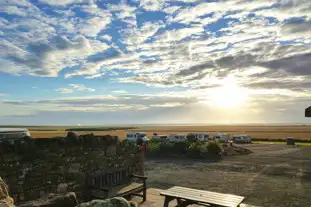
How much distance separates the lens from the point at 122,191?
311 inches

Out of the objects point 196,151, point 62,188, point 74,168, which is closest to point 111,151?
point 74,168

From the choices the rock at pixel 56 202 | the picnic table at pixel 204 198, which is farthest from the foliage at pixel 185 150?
the rock at pixel 56 202

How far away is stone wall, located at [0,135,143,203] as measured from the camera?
6129mm

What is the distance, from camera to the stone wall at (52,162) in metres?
6.13

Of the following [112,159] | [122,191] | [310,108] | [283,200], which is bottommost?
[283,200]

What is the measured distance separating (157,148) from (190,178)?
10.2 meters

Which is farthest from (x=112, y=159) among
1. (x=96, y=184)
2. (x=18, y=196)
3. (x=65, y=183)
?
(x=18, y=196)

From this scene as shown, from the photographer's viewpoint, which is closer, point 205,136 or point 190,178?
point 190,178

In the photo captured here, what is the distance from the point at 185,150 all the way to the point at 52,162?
699 inches

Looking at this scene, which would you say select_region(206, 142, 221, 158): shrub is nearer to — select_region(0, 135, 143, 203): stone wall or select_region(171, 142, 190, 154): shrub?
select_region(171, 142, 190, 154): shrub

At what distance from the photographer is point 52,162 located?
22.7 feet

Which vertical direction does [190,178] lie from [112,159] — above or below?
below

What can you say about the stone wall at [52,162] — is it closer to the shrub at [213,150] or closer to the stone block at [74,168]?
the stone block at [74,168]

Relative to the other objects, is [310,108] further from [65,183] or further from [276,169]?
[276,169]
